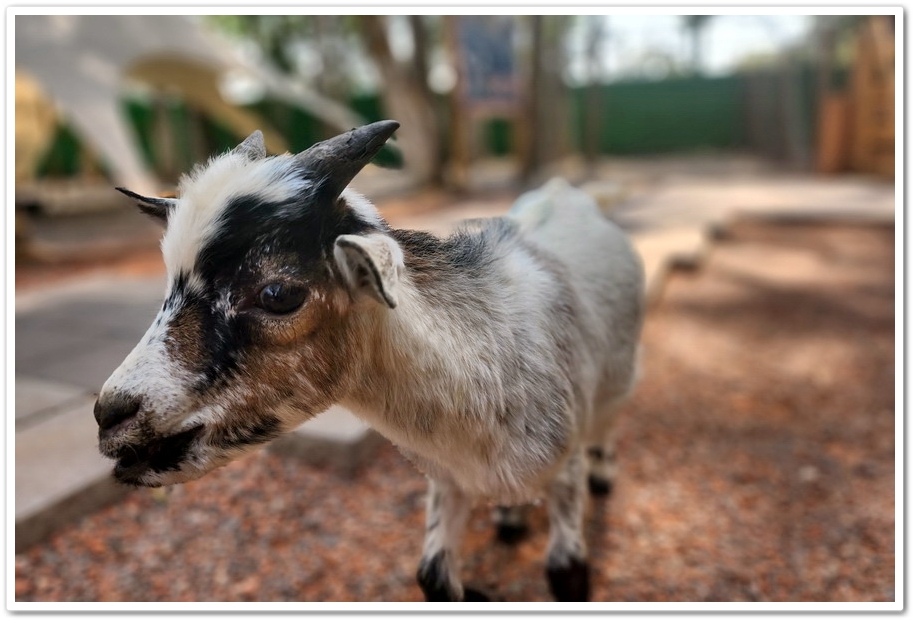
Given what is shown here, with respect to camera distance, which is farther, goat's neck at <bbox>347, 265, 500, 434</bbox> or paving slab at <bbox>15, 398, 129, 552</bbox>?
paving slab at <bbox>15, 398, 129, 552</bbox>

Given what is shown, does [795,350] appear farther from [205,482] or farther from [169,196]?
[169,196]

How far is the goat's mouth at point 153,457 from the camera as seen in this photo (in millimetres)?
1141

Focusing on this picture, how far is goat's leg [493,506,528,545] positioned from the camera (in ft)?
7.71

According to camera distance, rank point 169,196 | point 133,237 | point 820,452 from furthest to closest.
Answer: point 133,237 < point 820,452 < point 169,196

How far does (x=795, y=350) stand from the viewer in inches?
160

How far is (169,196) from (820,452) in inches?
110

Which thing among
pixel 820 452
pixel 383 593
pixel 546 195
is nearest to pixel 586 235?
pixel 546 195

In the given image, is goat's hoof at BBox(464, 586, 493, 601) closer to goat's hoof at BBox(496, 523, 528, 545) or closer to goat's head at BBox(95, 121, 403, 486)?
goat's hoof at BBox(496, 523, 528, 545)

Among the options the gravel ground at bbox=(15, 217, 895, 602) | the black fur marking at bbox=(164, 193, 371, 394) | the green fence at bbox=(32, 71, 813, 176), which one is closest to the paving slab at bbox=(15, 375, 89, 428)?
the gravel ground at bbox=(15, 217, 895, 602)

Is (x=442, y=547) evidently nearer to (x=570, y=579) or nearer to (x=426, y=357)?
(x=570, y=579)

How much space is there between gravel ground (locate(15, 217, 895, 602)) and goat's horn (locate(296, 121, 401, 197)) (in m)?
1.44

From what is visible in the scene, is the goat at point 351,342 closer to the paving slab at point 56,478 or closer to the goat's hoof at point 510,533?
the goat's hoof at point 510,533

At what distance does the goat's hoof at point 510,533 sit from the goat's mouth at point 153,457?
4.62 feet
